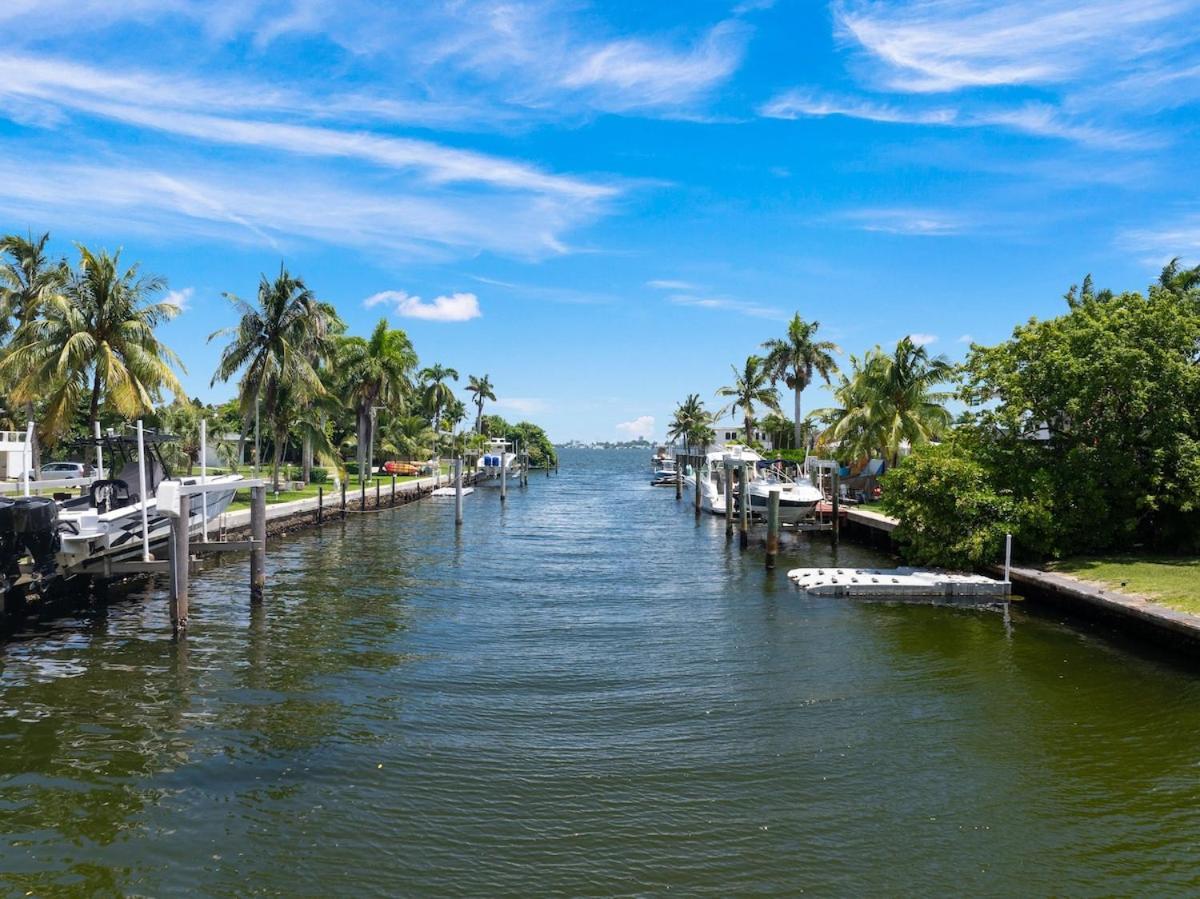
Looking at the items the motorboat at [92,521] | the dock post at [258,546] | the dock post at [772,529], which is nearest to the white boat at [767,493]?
the dock post at [772,529]

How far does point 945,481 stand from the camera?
23.9 meters

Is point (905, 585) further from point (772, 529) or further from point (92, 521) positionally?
point (92, 521)

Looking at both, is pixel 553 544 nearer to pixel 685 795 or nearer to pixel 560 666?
pixel 560 666

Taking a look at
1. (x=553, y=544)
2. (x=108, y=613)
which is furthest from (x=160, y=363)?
(x=553, y=544)

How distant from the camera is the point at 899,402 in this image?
42.9 metres

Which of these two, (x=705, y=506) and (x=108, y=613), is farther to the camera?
(x=705, y=506)

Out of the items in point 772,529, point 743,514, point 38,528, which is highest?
point 38,528

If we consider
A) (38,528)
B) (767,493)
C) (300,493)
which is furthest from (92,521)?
(767,493)

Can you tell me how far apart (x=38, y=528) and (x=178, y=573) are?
10.6ft

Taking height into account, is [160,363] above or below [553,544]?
above

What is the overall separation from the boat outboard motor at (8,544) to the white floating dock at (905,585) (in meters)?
19.1

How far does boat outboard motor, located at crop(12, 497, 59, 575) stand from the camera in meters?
17.1

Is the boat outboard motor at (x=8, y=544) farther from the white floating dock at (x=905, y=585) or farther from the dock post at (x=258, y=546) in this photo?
→ the white floating dock at (x=905, y=585)

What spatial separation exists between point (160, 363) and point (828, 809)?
30.2 meters
